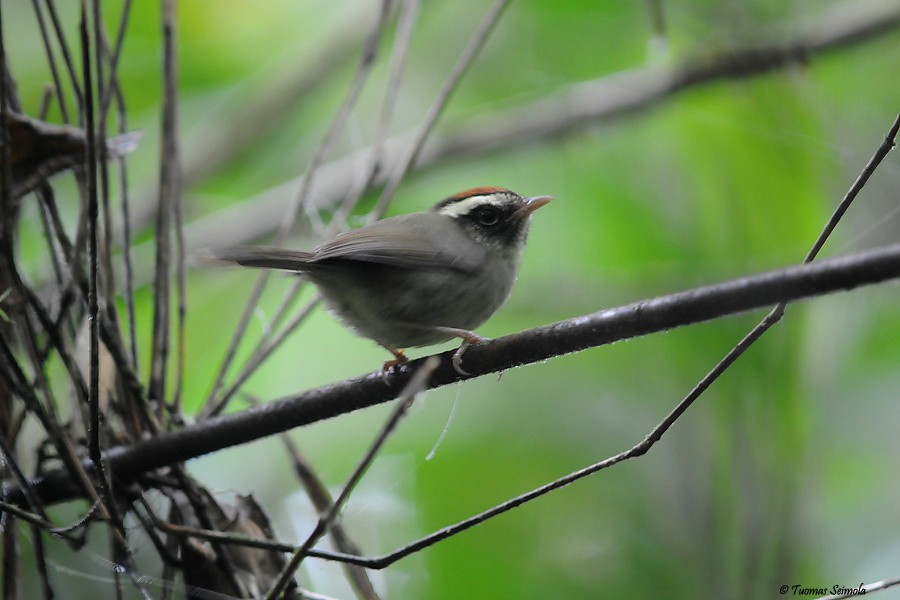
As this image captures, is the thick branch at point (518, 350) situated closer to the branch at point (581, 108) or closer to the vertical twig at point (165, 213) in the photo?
the vertical twig at point (165, 213)

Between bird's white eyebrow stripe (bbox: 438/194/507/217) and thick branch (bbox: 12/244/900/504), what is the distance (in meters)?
1.30

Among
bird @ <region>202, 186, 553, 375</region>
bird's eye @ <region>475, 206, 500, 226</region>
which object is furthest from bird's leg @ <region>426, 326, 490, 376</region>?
bird's eye @ <region>475, 206, 500, 226</region>

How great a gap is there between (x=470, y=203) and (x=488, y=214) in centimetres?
10

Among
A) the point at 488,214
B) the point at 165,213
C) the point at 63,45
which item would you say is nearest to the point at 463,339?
the point at 488,214

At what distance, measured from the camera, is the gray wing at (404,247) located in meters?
2.82

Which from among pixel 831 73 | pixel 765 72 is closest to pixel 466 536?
pixel 765 72

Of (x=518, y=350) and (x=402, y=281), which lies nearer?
(x=518, y=350)

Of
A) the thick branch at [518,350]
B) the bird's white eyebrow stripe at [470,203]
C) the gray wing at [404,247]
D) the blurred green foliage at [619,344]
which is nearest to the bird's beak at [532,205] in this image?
the bird's white eyebrow stripe at [470,203]

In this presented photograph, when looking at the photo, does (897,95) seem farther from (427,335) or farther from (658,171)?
(427,335)

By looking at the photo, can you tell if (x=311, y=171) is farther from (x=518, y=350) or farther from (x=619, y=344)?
(x=619, y=344)

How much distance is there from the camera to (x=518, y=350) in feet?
5.86

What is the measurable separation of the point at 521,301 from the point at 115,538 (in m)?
3.20

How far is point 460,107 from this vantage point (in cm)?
670

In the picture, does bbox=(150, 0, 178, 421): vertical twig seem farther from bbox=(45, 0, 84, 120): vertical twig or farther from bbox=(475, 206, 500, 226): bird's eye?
bbox=(475, 206, 500, 226): bird's eye
